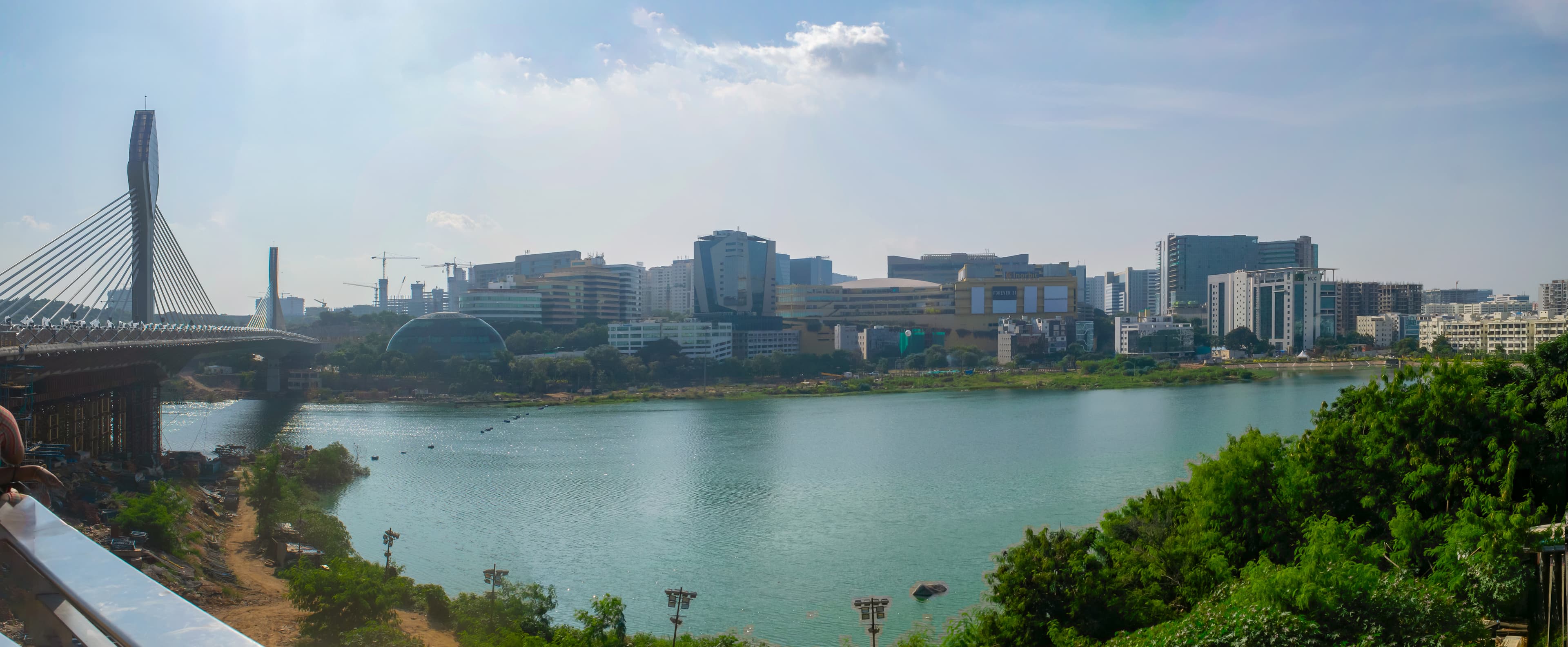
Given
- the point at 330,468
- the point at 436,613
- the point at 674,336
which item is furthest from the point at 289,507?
the point at 674,336

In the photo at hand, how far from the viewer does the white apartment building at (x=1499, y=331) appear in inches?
351

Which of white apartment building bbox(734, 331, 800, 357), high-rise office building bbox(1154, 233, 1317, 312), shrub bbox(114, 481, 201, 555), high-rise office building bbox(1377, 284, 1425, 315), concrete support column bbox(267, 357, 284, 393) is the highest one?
high-rise office building bbox(1154, 233, 1317, 312)

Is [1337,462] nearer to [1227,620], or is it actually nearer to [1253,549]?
[1253,549]

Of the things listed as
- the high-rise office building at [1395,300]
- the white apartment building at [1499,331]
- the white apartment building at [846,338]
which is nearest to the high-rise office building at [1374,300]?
the high-rise office building at [1395,300]

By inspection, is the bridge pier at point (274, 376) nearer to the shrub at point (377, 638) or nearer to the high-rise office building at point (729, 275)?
the high-rise office building at point (729, 275)

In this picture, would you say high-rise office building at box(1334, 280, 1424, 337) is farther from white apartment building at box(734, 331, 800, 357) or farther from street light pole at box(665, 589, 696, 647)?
street light pole at box(665, 589, 696, 647)

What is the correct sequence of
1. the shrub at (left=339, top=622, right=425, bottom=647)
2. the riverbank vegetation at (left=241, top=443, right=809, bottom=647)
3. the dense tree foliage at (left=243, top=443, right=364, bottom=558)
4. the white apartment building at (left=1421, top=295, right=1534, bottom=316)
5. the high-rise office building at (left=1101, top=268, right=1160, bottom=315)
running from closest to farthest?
the shrub at (left=339, top=622, right=425, bottom=647) → the riverbank vegetation at (left=241, top=443, right=809, bottom=647) → the dense tree foliage at (left=243, top=443, right=364, bottom=558) → the white apartment building at (left=1421, top=295, right=1534, bottom=316) → the high-rise office building at (left=1101, top=268, right=1160, bottom=315)

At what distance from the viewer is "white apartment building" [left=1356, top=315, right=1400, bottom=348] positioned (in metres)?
15.2

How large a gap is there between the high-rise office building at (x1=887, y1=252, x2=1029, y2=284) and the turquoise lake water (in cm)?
1362

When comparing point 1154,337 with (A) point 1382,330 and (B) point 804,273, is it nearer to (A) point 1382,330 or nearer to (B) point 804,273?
(A) point 1382,330

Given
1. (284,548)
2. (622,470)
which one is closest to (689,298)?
(622,470)

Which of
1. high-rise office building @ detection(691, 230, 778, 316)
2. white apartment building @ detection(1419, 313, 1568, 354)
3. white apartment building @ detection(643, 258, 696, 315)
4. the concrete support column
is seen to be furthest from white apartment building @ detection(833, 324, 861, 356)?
the concrete support column

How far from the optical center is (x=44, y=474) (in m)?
0.42

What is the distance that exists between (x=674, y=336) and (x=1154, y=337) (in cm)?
874
